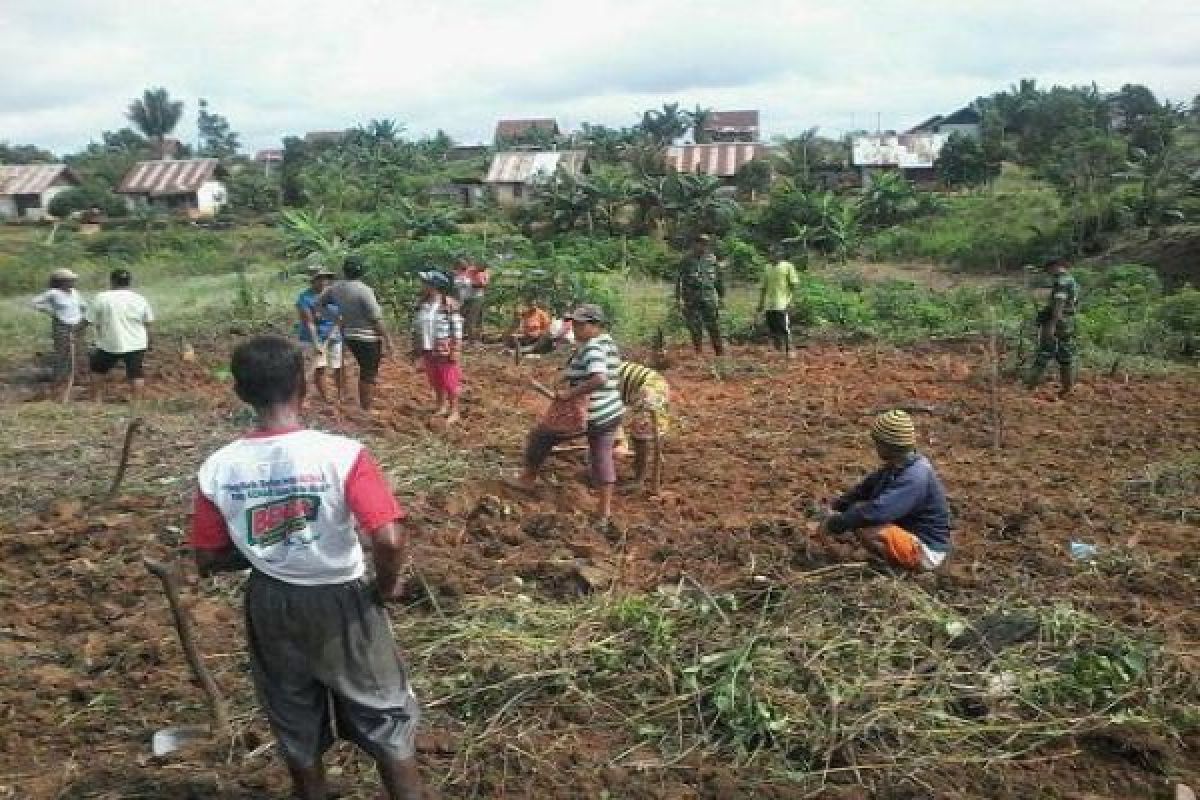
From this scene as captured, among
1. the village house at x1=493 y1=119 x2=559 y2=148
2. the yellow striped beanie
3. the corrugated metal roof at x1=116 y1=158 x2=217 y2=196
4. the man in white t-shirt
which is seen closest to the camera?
the yellow striped beanie

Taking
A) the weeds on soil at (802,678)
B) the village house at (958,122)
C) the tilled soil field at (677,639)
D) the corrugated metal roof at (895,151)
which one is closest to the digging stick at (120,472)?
the tilled soil field at (677,639)

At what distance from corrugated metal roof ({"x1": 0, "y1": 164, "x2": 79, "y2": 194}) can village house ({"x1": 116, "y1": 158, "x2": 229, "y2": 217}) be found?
2556 millimetres

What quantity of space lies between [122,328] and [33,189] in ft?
144

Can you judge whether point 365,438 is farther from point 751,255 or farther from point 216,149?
point 216,149

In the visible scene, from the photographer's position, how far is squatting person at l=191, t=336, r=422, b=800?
8.89 ft

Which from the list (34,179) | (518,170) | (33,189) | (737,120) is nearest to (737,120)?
(737,120)

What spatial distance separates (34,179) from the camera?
47688 mm

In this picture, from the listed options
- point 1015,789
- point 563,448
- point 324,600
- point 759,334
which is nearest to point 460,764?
point 324,600

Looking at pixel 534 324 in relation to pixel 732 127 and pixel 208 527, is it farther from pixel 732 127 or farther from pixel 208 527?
pixel 732 127

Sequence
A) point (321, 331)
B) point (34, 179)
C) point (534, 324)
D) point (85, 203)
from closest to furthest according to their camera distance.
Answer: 1. point (321, 331)
2. point (534, 324)
3. point (85, 203)
4. point (34, 179)

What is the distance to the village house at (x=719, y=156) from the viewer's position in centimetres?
4056

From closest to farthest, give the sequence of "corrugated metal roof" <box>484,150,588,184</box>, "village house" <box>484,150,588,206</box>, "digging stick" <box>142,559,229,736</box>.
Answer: "digging stick" <box>142,559,229,736</box> → "village house" <box>484,150,588,206</box> → "corrugated metal roof" <box>484,150,588,184</box>

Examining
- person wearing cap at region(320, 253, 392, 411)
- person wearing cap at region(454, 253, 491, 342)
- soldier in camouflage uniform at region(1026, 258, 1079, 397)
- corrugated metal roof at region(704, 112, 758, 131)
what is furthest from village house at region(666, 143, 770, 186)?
corrugated metal roof at region(704, 112, 758, 131)

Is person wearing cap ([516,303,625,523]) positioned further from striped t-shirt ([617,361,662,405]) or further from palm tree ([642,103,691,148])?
palm tree ([642,103,691,148])
